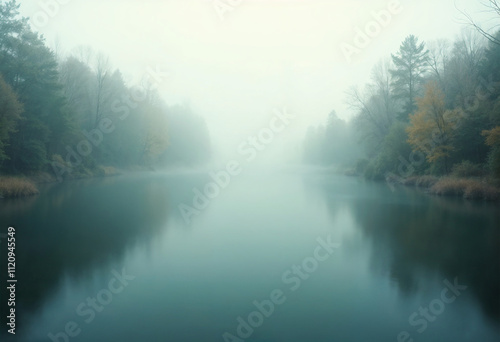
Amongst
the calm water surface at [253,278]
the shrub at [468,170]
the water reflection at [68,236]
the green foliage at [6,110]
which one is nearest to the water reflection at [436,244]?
the calm water surface at [253,278]

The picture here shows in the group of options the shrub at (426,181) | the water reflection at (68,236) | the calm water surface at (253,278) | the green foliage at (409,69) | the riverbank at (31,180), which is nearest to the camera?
the calm water surface at (253,278)

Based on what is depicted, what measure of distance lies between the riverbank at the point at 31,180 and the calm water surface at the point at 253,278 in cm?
651

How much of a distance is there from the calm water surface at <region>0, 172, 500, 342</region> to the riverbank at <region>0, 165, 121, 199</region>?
21.3ft

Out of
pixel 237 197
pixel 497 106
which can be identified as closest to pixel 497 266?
pixel 237 197

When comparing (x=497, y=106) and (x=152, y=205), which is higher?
(x=497, y=106)

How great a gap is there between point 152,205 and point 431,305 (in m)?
14.9

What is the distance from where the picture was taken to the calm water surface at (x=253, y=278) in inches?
223

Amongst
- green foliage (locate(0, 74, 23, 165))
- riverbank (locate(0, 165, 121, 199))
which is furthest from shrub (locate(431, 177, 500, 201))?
green foliage (locate(0, 74, 23, 165))

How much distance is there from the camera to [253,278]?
8062mm

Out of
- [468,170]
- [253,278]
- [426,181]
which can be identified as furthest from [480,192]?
[253,278]

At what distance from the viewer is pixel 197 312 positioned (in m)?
6.23

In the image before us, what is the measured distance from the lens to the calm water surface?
568cm

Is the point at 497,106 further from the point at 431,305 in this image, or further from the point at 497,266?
the point at 431,305

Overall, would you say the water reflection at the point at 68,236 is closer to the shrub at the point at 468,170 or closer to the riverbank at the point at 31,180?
the riverbank at the point at 31,180
